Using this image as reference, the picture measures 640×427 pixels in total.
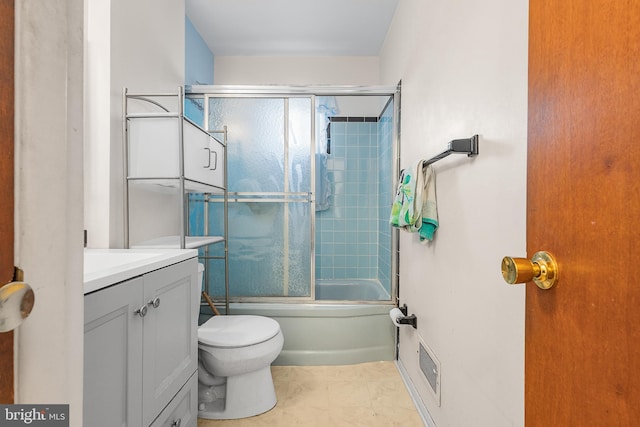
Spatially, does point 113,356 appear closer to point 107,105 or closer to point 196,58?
point 107,105

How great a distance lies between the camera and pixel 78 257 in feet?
1.30

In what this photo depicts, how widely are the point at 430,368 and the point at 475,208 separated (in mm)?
849

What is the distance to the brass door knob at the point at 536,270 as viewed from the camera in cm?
45

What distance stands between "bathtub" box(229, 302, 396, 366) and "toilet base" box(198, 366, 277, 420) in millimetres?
478

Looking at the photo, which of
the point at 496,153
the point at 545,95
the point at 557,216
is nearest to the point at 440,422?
the point at 496,153

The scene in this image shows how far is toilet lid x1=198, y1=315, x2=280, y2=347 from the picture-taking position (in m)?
1.54

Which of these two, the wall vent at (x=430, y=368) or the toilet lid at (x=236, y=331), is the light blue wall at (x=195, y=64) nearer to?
the toilet lid at (x=236, y=331)

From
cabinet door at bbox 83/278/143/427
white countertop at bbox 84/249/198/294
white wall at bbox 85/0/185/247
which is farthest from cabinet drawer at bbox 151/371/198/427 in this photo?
white wall at bbox 85/0/185/247

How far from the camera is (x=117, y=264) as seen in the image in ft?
3.77

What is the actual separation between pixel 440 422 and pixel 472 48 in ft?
4.94

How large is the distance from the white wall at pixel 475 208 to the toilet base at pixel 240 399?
0.82 metres

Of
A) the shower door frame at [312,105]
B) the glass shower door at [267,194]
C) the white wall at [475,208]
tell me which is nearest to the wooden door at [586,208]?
the white wall at [475,208]

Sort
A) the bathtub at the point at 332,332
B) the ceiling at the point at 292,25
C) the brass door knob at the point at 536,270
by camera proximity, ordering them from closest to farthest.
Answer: the brass door knob at the point at 536,270 < the bathtub at the point at 332,332 < the ceiling at the point at 292,25

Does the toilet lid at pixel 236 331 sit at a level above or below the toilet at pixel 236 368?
above
